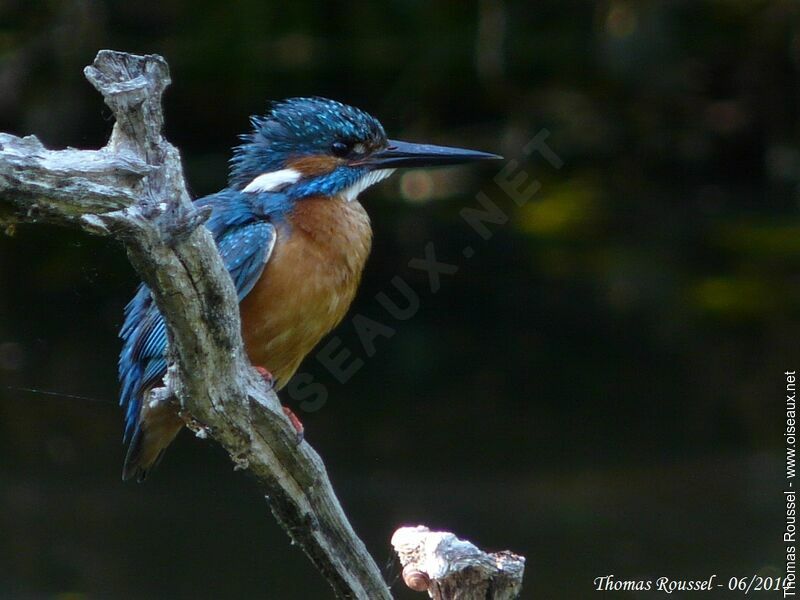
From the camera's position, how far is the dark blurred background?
14.9 ft

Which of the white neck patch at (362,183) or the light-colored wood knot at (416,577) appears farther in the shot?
the white neck patch at (362,183)

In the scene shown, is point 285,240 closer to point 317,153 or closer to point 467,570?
point 317,153

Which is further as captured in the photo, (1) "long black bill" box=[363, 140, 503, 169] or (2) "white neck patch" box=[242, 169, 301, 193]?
(1) "long black bill" box=[363, 140, 503, 169]

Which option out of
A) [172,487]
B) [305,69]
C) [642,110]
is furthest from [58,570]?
[642,110]

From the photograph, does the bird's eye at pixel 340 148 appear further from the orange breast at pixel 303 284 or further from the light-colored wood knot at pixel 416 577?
the light-colored wood knot at pixel 416 577

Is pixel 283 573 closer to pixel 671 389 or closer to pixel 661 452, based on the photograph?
pixel 661 452

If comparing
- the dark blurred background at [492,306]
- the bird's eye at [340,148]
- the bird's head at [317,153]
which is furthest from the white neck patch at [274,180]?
the dark blurred background at [492,306]

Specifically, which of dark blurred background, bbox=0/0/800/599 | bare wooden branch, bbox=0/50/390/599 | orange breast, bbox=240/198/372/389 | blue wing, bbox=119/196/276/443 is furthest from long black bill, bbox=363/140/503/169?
dark blurred background, bbox=0/0/800/599

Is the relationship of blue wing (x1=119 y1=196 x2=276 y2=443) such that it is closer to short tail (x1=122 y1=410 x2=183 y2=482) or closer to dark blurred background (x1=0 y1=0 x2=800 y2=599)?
short tail (x1=122 y1=410 x2=183 y2=482)

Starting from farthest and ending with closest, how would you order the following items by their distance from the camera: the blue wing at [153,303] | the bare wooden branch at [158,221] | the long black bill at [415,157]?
the long black bill at [415,157] → the blue wing at [153,303] → the bare wooden branch at [158,221]

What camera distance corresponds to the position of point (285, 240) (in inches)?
108

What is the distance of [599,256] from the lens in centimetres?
762

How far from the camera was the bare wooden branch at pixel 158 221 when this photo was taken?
1.65 m

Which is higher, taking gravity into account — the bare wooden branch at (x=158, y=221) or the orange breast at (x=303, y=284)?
the orange breast at (x=303, y=284)
